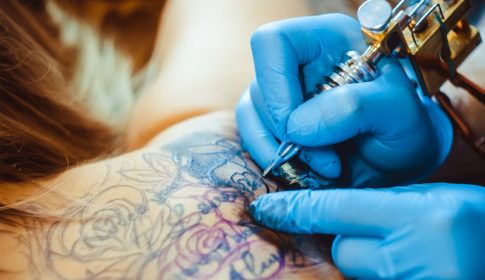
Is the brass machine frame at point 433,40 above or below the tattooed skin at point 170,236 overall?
below

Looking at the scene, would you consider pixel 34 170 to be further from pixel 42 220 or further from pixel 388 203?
pixel 388 203

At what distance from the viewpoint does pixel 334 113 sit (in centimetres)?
89

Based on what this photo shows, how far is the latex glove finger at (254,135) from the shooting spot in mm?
1057

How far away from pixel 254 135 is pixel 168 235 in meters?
0.48

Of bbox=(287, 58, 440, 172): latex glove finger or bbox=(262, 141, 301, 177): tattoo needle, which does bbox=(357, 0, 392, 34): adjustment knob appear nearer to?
bbox=(287, 58, 440, 172): latex glove finger

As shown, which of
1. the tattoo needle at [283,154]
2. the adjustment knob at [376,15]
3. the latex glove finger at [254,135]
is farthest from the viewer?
the latex glove finger at [254,135]

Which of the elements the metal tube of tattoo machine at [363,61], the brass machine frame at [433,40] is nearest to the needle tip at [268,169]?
the metal tube of tattoo machine at [363,61]

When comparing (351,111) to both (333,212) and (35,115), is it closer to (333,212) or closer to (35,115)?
(333,212)

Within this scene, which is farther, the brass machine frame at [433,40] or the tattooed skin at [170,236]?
the brass machine frame at [433,40]

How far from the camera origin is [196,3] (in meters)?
1.63

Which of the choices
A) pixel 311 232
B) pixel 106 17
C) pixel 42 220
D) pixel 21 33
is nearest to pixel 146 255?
pixel 42 220

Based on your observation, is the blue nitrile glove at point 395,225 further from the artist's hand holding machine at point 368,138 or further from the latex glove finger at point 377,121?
the latex glove finger at point 377,121

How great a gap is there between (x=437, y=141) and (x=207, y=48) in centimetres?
103

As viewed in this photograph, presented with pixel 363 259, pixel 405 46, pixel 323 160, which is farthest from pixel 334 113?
pixel 363 259
